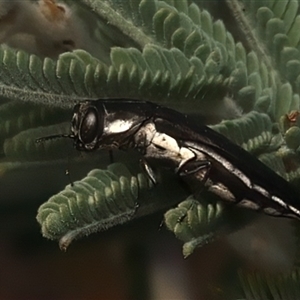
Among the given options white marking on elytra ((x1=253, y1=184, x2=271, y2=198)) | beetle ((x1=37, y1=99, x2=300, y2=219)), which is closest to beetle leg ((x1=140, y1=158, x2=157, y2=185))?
beetle ((x1=37, y1=99, x2=300, y2=219))

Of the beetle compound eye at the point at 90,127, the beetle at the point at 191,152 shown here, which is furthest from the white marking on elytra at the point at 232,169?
the beetle compound eye at the point at 90,127

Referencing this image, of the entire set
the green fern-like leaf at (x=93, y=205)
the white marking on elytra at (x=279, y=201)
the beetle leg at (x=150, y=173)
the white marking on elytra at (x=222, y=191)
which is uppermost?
the white marking on elytra at (x=279, y=201)

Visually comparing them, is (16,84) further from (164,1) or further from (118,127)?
(164,1)

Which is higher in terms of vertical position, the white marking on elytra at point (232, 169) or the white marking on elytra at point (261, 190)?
the white marking on elytra at point (232, 169)

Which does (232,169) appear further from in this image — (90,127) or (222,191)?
(90,127)

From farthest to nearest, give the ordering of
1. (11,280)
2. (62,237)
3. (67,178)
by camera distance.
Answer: (11,280) → (67,178) → (62,237)

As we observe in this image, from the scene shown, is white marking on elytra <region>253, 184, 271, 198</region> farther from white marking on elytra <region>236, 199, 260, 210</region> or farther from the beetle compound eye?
the beetle compound eye

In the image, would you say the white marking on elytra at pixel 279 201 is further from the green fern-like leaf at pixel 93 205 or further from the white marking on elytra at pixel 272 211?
the green fern-like leaf at pixel 93 205

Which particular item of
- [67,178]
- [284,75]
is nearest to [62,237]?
[67,178]
